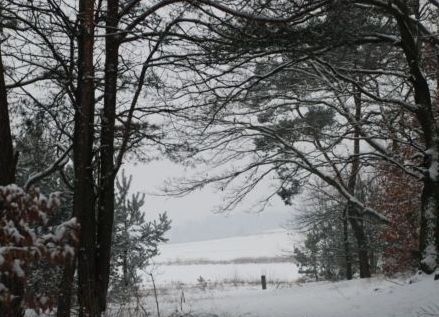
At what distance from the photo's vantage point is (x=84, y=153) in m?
6.36

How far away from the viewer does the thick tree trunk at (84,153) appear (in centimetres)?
626

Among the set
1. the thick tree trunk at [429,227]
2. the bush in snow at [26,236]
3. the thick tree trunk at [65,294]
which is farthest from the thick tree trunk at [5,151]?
the thick tree trunk at [429,227]

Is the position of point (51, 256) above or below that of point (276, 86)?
below

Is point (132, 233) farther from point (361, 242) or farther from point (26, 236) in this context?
point (26, 236)

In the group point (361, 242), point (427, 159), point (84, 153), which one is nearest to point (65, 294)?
point (84, 153)

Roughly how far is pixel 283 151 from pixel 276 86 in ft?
7.80

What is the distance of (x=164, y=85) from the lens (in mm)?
8500

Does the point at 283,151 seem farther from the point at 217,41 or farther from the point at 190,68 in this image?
the point at 217,41

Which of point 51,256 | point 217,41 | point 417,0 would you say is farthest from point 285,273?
point 51,256

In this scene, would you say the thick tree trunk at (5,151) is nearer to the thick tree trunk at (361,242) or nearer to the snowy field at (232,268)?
the snowy field at (232,268)

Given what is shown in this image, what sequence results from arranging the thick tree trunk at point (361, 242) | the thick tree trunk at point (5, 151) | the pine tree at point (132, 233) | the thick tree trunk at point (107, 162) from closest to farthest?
the thick tree trunk at point (5, 151)
the thick tree trunk at point (107, 162)
the pine tree at point (132, 233)
the thick tree trunk at point (361, 242)

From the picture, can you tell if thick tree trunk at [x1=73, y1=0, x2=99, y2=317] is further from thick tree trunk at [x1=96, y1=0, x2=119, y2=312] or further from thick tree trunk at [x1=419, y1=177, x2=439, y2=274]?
thick tree trunk at [x1=419, y1=177, x2=439, y2=274]

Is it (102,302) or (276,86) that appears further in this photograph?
(276,86)

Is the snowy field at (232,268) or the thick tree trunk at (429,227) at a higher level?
the thick tree trunk at (429,227)
